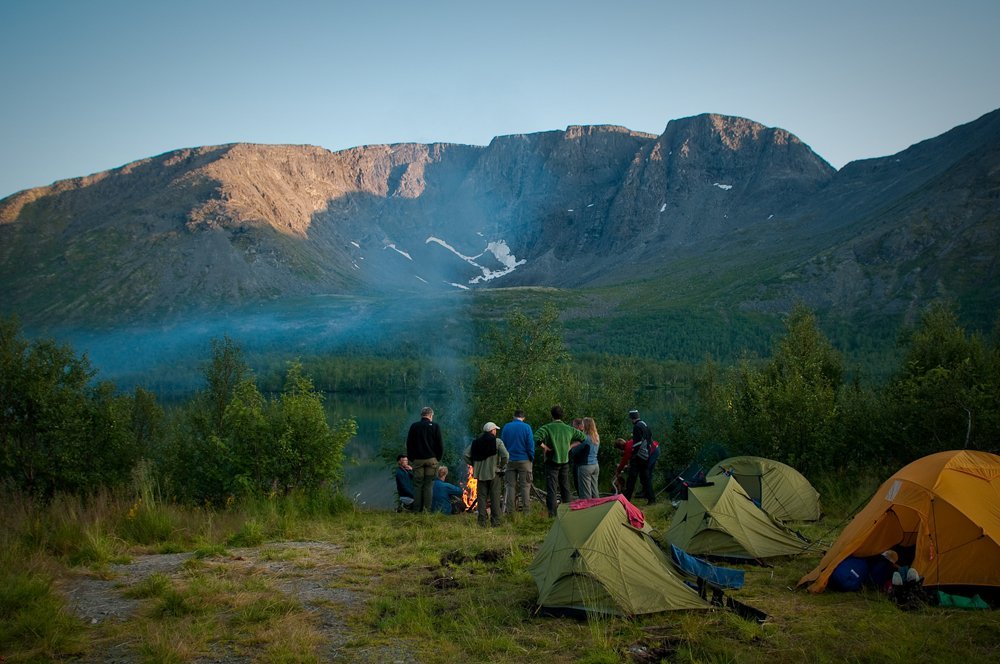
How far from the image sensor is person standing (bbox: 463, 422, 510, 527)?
42.8 feet

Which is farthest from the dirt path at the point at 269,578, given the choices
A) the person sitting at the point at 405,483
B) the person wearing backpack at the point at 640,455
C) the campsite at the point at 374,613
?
the person wearing backpack at the point at 640,455

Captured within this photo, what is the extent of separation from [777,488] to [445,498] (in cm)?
749

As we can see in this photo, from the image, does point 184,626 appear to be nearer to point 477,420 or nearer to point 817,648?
point 817,648

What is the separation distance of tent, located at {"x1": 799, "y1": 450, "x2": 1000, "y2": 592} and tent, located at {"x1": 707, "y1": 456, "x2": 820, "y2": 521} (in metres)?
4.64

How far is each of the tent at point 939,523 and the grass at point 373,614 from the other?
69 cm

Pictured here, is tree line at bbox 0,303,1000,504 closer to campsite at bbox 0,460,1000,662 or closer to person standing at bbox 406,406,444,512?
person standing at bbox 406,406,444,512

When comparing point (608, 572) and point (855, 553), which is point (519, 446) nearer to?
point (608, 572)

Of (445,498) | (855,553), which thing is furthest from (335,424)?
(855,553)

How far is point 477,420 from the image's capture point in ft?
86.0

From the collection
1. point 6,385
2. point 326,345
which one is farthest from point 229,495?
point 326,345

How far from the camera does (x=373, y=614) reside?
7.64 meters

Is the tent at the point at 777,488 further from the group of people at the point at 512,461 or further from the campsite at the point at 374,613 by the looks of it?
the campsite at the point at 374,613

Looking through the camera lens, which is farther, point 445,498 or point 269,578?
point 445,498

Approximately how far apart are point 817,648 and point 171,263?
175712mm
